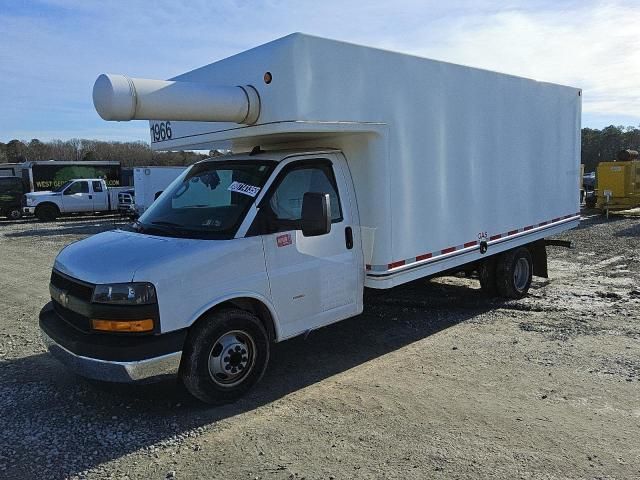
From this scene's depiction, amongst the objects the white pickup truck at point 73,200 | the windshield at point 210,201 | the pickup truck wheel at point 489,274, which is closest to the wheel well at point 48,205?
the white pickup truck at point 73,200

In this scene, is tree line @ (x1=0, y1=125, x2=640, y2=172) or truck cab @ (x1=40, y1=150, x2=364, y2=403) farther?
tree line @ (x1=0, y1=125, x2=640, y2=172)

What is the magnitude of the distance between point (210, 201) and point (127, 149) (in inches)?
3092

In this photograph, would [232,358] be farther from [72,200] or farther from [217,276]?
[72,200]

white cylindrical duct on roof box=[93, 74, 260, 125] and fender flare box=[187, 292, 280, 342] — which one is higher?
white cylindrical duct on roof box=[93, 74, 260, 125]

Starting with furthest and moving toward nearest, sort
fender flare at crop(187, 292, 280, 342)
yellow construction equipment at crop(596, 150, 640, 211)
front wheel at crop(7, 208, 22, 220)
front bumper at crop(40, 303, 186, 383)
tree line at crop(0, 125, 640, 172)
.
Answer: tree line at crop(0, 125, 640, 172) → front wheel at crop(7, 208, 22, 220) → yellow construction equipment at crop(596, 150, 640, 211) → fender flare at crop(187, 292, 280, 342) → front bumper at crop(40, 303, 186, 383)

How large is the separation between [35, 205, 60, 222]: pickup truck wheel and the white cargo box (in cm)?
2340

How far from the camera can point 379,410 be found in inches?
178

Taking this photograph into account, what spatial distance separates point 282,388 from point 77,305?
1901mm

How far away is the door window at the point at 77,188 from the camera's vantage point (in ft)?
90.8

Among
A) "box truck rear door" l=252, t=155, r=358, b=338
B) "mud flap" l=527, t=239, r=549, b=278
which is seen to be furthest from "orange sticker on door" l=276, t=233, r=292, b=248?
"mud flap" l=527, t=239, r=549, b=278

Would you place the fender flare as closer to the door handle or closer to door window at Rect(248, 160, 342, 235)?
door window at Rect(248, 160, 342, 235)

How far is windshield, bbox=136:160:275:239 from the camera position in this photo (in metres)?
4.75

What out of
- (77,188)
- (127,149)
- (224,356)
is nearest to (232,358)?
(224,356)

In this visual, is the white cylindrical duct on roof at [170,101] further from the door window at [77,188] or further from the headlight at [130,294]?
the door window at [77,188]
